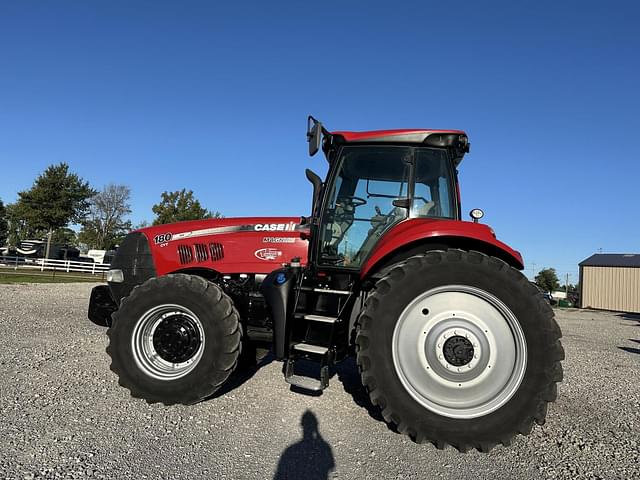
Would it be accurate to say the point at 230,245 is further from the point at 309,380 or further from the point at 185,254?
the point at 309,380

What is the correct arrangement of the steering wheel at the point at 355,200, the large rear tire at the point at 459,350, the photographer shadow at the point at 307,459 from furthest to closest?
1. the steering wheel at the point at 355,200
2. the large rear tire at the point at 459,350
3. the photographer shadow at the point at 307,459

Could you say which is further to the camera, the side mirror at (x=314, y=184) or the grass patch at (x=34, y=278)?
the grass patch at (x=34, y=278)

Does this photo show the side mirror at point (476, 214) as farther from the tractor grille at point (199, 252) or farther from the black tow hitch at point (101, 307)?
the black tow hitch at point (101, 307)

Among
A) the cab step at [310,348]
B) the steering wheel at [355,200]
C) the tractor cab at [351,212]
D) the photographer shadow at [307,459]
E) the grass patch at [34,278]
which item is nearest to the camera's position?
the photographer shadow at [307,459]

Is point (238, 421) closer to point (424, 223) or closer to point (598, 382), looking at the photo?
point (424, 223)

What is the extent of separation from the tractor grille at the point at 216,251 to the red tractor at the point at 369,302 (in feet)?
0.05

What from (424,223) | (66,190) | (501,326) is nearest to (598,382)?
(501,326)

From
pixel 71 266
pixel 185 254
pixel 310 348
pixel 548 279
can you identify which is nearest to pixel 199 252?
pixel 185 254

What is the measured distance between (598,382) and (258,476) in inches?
194

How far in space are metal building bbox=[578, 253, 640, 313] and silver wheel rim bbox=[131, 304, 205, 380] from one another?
3444 centimetres

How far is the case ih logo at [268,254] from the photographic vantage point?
14.9 ft

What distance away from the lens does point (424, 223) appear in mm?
3520

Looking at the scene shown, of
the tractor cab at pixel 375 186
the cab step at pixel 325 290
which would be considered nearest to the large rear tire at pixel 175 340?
the cab step at pixel 325 290

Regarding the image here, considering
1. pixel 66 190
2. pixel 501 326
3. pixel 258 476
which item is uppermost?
pixel 66 190
